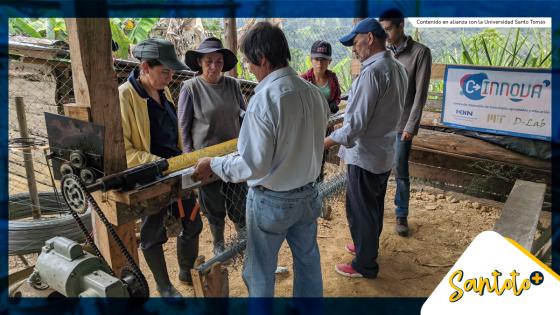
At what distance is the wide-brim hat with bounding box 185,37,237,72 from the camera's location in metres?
2.71

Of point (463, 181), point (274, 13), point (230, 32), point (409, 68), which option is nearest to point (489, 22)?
point (409, 68)

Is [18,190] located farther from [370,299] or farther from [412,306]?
[412,306]

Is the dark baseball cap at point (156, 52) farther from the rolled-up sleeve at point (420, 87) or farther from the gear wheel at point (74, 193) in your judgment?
the rolled-up sleeve at point (420, 87)

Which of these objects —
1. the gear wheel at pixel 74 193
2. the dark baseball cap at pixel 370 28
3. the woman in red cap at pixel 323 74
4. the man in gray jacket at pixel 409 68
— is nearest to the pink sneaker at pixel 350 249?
the man in gray jacket at pixel 409 68

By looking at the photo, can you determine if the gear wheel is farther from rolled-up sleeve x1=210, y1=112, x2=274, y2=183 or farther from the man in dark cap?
the man in dark cap

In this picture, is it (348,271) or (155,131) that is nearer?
(155,131)

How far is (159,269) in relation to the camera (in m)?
2.70

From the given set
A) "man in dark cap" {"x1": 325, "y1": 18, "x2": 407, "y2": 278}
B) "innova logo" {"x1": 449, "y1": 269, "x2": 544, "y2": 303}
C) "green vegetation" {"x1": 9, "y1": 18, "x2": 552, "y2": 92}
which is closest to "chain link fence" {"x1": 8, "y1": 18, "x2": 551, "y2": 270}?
"green vegetation" {"x1": 9, "y1": 18, "x2": 552, "y2": 92}

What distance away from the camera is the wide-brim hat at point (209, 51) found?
271 cm

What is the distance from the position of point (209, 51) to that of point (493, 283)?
2.16m

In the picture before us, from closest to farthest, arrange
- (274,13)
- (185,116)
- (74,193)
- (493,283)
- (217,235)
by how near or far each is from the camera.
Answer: (493,283) → (74,193) → (185,116) → (217,235) → (274,13)

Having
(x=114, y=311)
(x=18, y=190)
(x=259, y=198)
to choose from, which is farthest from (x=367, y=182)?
(x=18, y=190)

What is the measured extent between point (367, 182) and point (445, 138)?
90.5 inches

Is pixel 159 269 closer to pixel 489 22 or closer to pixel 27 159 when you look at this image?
pixel 27 159
